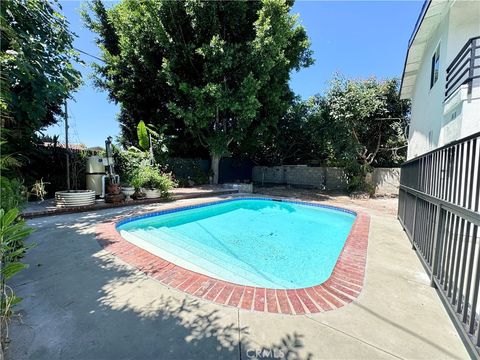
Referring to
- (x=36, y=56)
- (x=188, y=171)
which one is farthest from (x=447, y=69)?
(x=188, y=171)

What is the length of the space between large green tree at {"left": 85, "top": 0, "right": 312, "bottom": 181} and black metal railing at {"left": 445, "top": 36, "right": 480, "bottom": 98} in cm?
728

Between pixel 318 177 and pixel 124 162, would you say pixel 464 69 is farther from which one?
pixel 124 162

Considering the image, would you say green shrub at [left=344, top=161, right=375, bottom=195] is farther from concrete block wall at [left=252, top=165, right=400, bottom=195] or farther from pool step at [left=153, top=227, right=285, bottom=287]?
pool step at [left=153, top=227, right=285, bottom=287]

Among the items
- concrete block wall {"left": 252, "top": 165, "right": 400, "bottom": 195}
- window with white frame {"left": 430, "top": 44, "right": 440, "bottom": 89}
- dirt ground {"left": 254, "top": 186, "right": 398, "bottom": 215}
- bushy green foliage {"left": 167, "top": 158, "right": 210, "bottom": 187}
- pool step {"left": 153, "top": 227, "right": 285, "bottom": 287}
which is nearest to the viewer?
pool step {"left": 153, "top": 227, "right": 285, "bottom": 287}

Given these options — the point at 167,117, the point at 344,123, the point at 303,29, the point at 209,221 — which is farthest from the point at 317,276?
the point at 303,29

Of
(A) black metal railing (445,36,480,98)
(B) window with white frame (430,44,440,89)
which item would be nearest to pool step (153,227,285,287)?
(A) black metal railing (445,36,480,98)

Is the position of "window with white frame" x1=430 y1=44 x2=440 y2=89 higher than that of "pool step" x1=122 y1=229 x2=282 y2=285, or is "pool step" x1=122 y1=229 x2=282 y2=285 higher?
"window with white frame" x1=430 y1=44 x2=440 y2=89

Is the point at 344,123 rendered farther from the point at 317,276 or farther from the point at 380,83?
the point at 317,276

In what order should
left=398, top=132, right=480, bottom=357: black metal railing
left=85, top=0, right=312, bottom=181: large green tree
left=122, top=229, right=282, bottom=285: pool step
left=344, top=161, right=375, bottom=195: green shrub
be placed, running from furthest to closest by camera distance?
left=344, top=161, right=375, bottom=195: green shrub → left=85, top=0, right=312, bottom=181: large green tree → left=122, top=229, right=282, bottom=285: pool step → left=398, top=132, right=480, bottom=357: black metal railing

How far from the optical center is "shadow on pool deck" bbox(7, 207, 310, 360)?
2035 mm

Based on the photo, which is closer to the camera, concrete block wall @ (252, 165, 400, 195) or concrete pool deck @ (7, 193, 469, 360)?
concrete pool deck @ (7, 193, 469, 360)

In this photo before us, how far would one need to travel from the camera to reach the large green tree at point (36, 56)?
4825mm

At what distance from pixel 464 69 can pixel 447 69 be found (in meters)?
0.52

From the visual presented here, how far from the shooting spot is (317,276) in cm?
486
